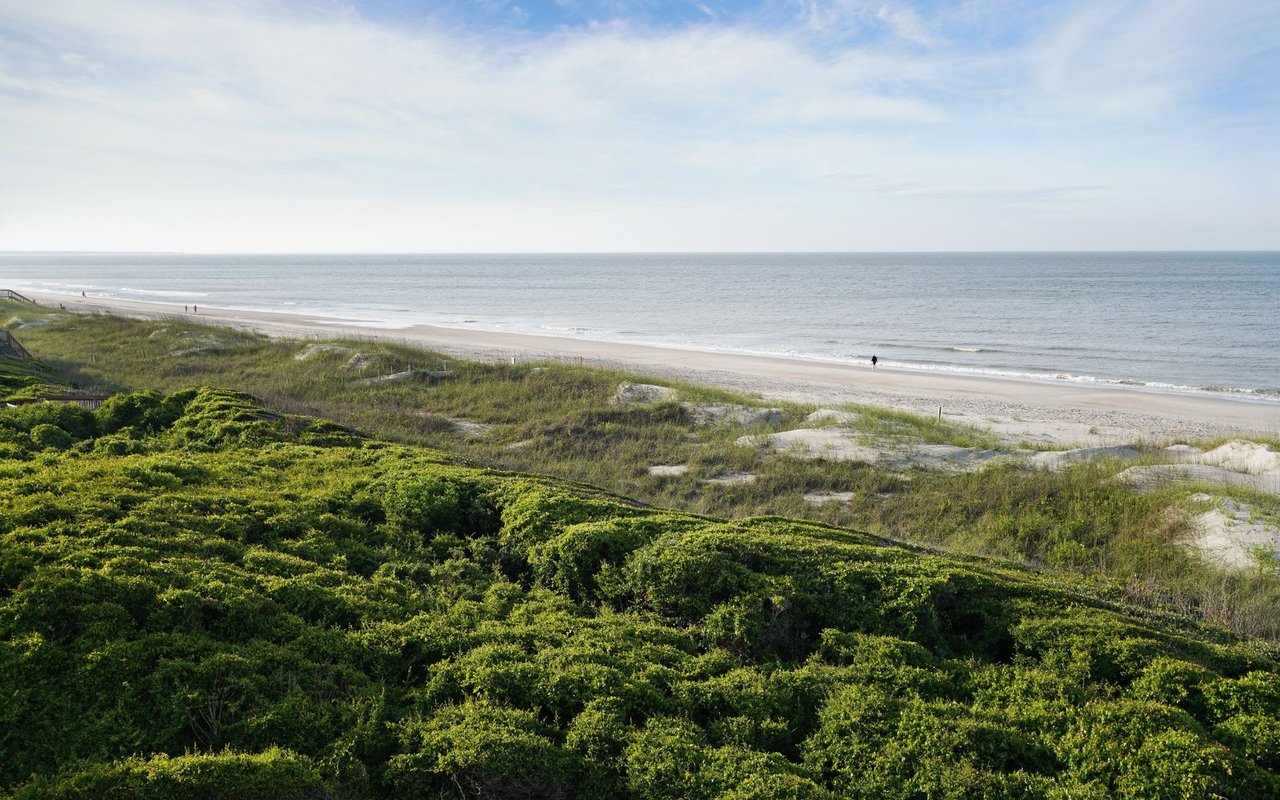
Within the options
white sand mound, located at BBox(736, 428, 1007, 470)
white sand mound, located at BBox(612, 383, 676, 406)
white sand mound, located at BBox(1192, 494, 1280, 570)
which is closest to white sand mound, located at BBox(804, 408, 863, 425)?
white sand mound, located at BBox(736, 428, 1007, 470)

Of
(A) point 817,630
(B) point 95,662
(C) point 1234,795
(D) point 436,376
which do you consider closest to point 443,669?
(B) point 95,662

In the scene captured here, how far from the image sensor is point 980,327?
58094 mm

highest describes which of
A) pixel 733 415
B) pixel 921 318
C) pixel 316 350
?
pixel 921 318

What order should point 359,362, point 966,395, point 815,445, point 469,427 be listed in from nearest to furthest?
point 815,445 < point 469,427 < point 359,362 < point 966,395

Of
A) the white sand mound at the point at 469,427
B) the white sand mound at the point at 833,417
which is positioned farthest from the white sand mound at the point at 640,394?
the white sand mound at the point at 833,417

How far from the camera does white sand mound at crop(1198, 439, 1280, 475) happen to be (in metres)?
16.7

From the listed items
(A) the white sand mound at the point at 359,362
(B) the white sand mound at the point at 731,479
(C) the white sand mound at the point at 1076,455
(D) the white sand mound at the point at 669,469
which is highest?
(A) the white sand mound at the point at 359,362

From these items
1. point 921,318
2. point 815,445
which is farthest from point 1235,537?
point 921,318

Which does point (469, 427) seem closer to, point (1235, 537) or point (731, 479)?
point (731, 479)

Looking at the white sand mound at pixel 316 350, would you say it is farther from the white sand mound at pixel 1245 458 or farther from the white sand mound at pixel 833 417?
the white sand mound at pixel 1245 458

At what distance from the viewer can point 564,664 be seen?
20.6 ft

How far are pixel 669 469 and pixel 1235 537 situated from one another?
34.4 ft

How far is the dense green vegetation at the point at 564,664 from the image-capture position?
512cm

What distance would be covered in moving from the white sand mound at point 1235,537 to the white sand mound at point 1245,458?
Answer: 484 cm
